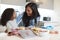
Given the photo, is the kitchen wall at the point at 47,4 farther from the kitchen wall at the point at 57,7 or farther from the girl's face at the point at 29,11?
the girl's face at the point at 29,11

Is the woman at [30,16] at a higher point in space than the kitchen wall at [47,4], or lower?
lower

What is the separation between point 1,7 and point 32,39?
5.50ft

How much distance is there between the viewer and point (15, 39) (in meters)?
0.96

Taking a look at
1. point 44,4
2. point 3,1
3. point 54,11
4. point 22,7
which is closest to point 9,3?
point 3,1

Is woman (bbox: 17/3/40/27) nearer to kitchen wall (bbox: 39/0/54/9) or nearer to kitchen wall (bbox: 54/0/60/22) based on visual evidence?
kitchen wall (bbox: 39/0/54/9)

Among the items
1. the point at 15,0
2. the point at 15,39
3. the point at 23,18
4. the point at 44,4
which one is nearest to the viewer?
the point at 15,39

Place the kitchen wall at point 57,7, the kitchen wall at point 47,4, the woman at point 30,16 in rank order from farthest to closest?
1. the kitchen wall at point 57,7
2. the kitchen wall at point 47,4
3. the woman at point 30,16

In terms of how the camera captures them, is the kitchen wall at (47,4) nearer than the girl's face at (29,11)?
No

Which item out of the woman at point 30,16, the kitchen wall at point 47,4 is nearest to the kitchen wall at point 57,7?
the kitchen wall at point 47,4

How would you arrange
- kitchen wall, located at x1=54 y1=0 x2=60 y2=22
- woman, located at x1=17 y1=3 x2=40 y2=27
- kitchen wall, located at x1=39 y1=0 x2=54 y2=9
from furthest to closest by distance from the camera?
kitchen wall, located at x1=54 y1=0 x2=60 y2=22 < kitchen wall, located at x1=39 y1=0 x2=54 y2=9 < woman, located at x1=17 y1=3 x2=40 y2=27

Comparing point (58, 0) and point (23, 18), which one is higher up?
point (58, 0)

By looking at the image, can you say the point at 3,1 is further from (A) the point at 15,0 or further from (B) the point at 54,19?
(B) the point at 54,19

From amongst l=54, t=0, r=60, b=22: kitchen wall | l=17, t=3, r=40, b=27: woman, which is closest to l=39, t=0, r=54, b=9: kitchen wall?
l=54, t=0, r=60, b=22: kitchen wall

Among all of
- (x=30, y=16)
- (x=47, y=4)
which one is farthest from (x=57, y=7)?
(x=30, y=16)
